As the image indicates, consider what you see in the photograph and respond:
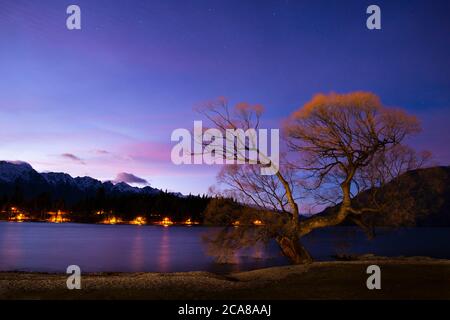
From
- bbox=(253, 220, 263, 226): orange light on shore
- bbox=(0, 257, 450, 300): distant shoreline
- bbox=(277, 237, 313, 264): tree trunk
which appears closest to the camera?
bbox=(0, 257, 450, 300): distant shoreline

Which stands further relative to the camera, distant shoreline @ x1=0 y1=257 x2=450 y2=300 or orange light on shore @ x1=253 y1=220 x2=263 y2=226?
orange light on shore @ x1=253 y1=220 x2=263 y2=226

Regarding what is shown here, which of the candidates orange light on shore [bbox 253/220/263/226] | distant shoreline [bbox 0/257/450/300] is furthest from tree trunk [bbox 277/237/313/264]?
distant shoreline [bbox 0/257/450/300]

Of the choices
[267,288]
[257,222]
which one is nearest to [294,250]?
[257,222]

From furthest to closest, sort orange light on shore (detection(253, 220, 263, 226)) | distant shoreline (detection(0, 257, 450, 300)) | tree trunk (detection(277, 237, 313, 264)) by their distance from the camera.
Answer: orange light on shore (detection(253, 220, 263, 226)), tree trunk (detection(277, 237, 313, 264)), distant shoreline (detection(0, 257, 450, 300))

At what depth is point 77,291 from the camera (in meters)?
15.8

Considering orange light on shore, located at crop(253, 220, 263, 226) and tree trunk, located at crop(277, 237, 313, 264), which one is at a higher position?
orange light on shore, located at crop(253, 220, 263, 226)

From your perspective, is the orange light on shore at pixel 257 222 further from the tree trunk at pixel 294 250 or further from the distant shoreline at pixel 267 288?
the distant shoreline at pixel 267 288

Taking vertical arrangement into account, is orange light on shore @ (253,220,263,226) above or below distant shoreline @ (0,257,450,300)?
above

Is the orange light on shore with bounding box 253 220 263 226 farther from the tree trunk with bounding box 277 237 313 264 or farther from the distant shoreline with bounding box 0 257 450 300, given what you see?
the distant shoreline with bounding box 0 257 450 300

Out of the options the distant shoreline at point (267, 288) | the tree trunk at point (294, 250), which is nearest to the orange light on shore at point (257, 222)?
the tree trunk at point (294, 250)

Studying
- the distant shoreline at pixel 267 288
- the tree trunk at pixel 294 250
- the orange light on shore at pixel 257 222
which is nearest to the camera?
the distant shoreline at pixel 267 288

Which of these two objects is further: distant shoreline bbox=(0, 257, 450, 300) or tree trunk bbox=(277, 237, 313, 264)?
tree trunk bbox=(277, 237, 313, 264)
